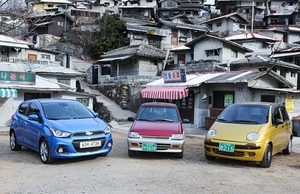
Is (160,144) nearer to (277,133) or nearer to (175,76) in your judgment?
(277,133)

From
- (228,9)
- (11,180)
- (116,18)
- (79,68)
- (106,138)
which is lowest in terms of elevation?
(11,180)

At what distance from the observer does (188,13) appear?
5722 centimetres

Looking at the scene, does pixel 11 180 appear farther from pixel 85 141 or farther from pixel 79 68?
pixel 79 68

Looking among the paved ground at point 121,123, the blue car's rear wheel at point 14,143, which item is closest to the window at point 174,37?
the paved ground at point 121,123

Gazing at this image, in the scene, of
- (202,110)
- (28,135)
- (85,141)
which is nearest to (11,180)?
(85,141)

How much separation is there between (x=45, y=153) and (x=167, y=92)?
11.3 metres

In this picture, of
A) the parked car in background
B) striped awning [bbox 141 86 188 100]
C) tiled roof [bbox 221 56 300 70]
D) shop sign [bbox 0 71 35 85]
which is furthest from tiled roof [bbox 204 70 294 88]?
shop sign [bbox 0 71 35 85]

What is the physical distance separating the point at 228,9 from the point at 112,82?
35.0 m

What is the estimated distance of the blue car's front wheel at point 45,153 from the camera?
7350mm

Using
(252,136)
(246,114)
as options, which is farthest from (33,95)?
(252,136)

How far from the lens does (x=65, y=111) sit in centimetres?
837

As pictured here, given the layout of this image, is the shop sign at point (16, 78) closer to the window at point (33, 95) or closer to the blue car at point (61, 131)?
the window at point (33, 95)

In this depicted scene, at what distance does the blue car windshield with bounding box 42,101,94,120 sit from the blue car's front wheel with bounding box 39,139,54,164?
0.73 m

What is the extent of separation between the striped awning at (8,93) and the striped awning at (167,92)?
27.0 ft
